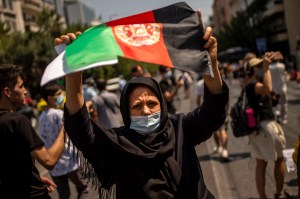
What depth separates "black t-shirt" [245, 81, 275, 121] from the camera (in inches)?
209

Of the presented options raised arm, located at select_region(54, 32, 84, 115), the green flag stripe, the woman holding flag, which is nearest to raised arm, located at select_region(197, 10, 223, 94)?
the woman holding flag

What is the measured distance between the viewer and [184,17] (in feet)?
8.34

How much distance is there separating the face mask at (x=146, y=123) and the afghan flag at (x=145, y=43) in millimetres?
511

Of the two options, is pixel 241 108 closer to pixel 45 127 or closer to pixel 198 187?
pixel 45 127

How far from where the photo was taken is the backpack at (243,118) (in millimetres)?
5344

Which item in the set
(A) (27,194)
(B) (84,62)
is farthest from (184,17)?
(A) (27,194)

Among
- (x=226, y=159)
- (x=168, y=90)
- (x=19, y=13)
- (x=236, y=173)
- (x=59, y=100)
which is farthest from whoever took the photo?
(x=19, y=13)

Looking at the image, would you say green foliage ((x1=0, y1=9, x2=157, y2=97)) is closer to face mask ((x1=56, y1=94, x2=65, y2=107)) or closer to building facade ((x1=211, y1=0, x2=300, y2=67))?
building facade ((x1=211, y1=0, x2=300, y2=67))

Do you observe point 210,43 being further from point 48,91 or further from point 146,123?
point 48,91

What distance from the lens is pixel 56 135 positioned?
15.8 ft

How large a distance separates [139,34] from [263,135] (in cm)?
334

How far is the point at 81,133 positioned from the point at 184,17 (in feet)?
2.81

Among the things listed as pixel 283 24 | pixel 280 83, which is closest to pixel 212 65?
pixel 280 83

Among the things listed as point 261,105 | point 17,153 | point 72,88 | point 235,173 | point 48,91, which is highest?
point 72,88
